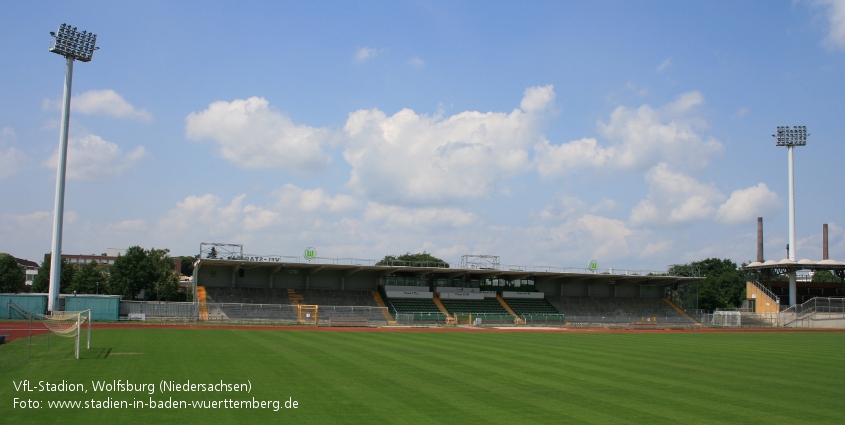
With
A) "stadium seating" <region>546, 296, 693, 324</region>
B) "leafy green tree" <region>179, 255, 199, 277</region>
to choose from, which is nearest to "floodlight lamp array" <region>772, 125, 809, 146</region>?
"stadium seating" <region>546, 296, 693, 324</region>

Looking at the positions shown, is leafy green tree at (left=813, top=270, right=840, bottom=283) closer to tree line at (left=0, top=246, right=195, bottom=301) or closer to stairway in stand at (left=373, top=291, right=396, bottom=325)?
stairway in stand at (left=373, top=291, right=396, bottom=325)

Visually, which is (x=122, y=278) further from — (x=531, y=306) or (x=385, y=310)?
(x=531, y=306)

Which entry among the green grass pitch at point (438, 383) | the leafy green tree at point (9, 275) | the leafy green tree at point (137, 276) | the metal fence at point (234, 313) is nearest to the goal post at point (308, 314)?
the metal fence at point (234, 313)

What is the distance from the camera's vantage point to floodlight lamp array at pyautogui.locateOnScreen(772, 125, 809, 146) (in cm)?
7456

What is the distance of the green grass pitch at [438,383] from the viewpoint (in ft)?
37.3

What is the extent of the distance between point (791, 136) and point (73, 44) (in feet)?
251

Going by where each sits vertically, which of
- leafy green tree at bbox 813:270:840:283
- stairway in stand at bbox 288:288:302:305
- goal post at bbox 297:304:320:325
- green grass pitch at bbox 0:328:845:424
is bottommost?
goal post at bbox 297:304:320:325

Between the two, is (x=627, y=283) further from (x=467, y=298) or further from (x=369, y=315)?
(x=369, y=315)

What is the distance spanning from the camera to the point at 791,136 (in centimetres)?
7500

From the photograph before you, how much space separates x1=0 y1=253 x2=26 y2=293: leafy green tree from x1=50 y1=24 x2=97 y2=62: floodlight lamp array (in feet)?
171

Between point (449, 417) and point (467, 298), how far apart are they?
54.1 m

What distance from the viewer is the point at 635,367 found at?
19734 mm

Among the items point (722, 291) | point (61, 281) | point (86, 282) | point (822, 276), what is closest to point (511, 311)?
point (86, 282)

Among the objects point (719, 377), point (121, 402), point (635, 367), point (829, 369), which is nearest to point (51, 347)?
point (121, 402)
